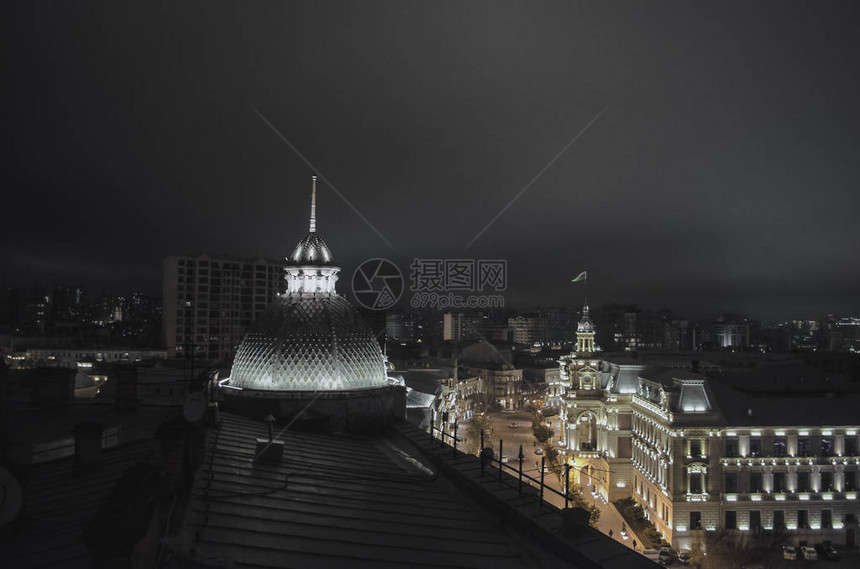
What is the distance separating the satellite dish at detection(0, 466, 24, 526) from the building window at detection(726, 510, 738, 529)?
36709 millimetres

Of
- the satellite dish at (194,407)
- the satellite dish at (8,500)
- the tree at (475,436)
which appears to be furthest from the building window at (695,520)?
the satellite dish at (8,500)

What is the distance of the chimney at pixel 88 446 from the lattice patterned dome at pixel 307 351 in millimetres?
7914

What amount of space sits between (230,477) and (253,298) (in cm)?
7466

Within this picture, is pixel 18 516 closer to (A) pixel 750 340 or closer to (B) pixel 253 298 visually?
(B) pixel 253 298

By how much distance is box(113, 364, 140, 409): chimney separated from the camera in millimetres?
20609

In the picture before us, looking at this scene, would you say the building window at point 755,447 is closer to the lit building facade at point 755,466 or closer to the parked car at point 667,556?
the lit building facade at point 755,466

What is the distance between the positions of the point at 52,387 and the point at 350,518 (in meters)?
14.1

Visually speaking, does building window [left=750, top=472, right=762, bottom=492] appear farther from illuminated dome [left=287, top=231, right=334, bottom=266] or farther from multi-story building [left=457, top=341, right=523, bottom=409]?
multi-story building [left=457, top=341, right=523, bottom=409]

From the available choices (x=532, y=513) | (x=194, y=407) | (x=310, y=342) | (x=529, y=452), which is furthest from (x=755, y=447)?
(x=194, y=407)

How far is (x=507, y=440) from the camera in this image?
62.1m

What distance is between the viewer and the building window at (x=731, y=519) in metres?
34.8

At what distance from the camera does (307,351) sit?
818 inches

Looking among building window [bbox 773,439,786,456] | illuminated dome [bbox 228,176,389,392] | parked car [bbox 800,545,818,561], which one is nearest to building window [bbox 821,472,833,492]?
building window [bbox 773,439,786,456]

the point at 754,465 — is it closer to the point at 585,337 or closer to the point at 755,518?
the point at 755,518
